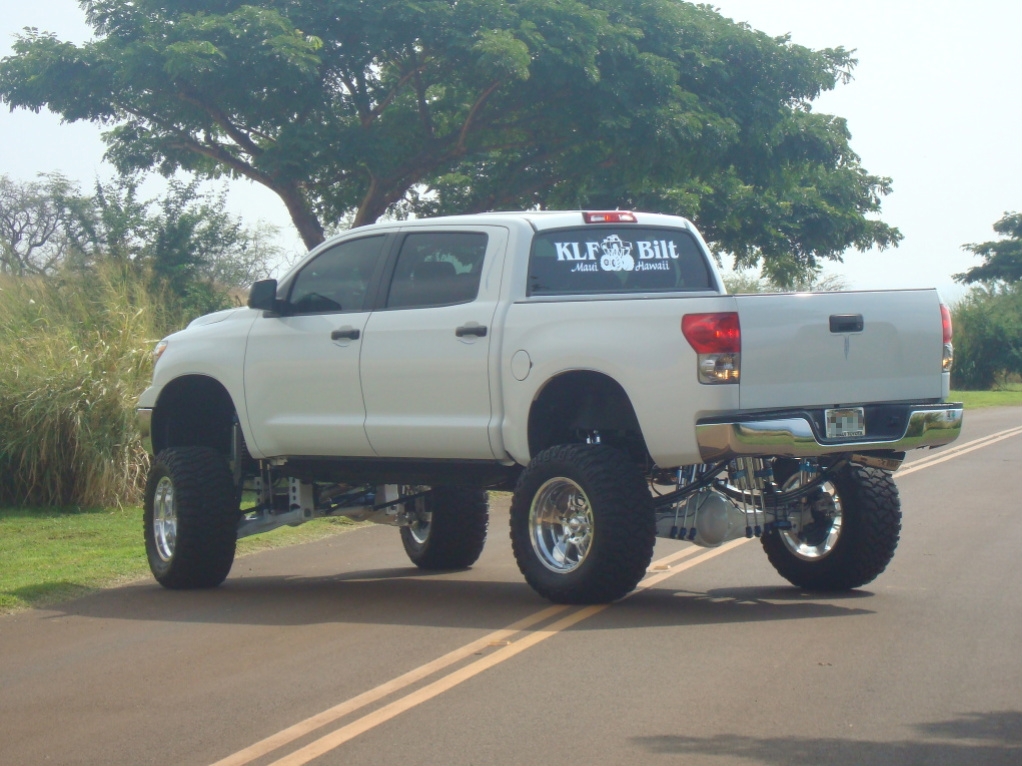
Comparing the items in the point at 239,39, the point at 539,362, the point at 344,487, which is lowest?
the point at 344,487

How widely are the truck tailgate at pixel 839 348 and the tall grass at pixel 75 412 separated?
328 inches

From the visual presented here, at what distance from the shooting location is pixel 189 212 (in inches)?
987

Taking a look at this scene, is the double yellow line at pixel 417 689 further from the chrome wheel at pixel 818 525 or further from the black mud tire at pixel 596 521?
the chrome wheel at pixel 818 525

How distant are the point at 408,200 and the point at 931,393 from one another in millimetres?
19663

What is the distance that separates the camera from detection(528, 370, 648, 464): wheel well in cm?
821

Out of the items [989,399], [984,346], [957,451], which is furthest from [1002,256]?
[957,451]

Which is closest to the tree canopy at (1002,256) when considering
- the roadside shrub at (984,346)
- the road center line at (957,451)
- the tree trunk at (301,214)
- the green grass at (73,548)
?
the roadside shrub at (984,346)

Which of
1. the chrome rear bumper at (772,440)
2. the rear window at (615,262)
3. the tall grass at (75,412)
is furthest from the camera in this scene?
the tall grass at (75,412)

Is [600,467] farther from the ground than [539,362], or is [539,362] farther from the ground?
[539,362]

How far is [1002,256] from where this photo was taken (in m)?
65.8

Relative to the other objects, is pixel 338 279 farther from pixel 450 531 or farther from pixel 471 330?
pixel 450 531

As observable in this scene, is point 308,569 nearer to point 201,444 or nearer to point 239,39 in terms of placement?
point 201,444

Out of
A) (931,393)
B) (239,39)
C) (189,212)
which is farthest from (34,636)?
(189,212)

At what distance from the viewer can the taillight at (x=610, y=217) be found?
8844 millimetres
